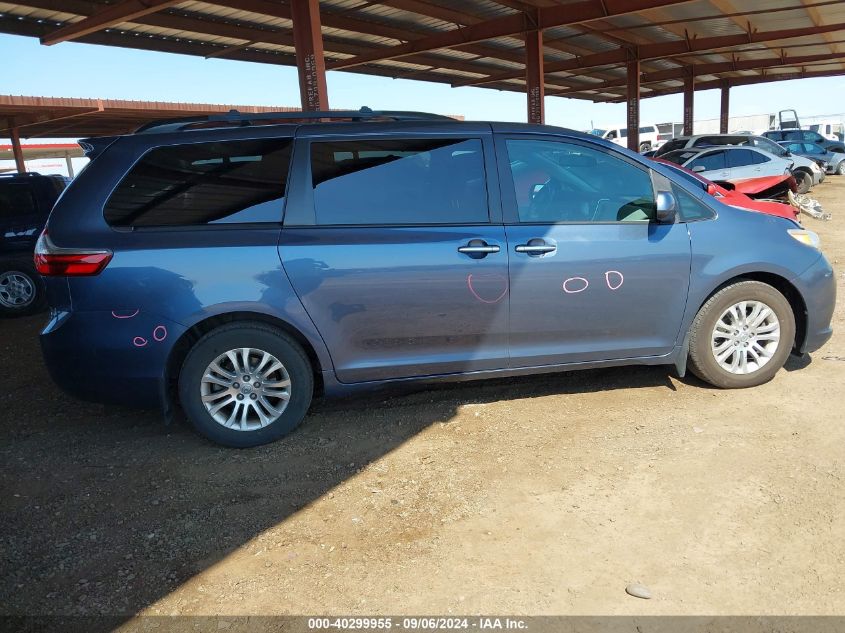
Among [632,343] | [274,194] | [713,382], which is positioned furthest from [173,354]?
[713,382]

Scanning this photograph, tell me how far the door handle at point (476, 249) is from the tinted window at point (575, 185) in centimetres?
33

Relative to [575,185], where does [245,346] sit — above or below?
below

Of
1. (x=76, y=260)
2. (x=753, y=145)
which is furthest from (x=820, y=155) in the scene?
(x=76, y=260)

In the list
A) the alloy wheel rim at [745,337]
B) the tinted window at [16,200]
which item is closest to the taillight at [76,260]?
the alloy wheel rim at [745,337]

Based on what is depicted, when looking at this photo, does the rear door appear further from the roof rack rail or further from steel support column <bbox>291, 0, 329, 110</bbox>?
steel support column <bbox>291, 0, 329, 110</bbox>

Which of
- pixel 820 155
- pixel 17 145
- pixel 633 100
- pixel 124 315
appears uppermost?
pixel 17 145

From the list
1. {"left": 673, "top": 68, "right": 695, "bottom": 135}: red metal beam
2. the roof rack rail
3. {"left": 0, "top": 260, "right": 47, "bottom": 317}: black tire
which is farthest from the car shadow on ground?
{"left": 673, "top": 68, "right": 695, "bottom": 135}: red metal beam

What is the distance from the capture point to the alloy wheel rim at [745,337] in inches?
169

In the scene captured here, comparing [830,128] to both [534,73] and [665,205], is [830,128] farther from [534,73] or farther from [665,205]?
[665,205]

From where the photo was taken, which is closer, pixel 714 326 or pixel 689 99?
pixel 714 326

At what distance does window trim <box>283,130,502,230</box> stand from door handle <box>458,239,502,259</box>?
5.4 inches

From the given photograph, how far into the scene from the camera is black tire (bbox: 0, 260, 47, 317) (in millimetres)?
8234

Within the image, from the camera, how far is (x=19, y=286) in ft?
27.6

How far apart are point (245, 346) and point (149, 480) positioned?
3.01ft
